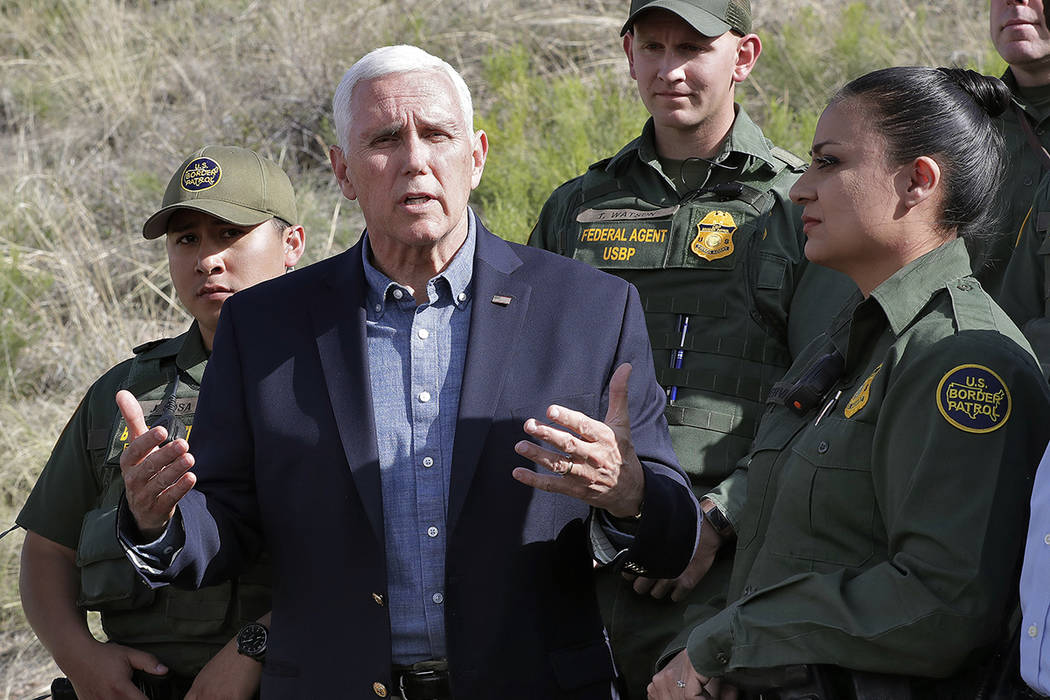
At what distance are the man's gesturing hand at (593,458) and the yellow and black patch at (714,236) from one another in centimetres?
123

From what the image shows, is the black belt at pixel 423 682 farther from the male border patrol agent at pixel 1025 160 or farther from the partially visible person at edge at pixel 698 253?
the male border patrol agent at pixel 1025 160

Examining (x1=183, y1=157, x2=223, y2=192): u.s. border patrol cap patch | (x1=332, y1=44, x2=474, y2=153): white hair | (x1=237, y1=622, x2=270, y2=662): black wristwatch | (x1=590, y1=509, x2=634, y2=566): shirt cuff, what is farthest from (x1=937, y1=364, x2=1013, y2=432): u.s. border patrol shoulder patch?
→ (x1=183, y1=157, x2=223, y2=192): u.s. border patrol cap patch

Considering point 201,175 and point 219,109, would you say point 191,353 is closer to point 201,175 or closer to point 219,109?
point 201,175

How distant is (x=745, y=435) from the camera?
3.44m

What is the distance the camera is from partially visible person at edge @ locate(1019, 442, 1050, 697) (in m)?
1.90

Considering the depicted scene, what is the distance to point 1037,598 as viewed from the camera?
1923mm

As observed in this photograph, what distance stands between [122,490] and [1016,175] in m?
3.02

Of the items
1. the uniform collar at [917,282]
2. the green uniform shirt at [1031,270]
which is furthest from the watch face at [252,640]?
the green uniform shirt at [1031,270]

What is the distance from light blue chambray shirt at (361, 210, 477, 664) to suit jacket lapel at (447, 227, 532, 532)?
0.05 meters

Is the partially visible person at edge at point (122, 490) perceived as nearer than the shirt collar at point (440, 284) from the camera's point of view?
No

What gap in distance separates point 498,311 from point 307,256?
4714mm

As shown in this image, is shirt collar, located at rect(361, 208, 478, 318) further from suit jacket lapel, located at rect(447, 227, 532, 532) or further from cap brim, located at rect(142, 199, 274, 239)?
cap brim, located at rect(142, 199, 274, 239)

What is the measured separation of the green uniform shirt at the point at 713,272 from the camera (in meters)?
3.44

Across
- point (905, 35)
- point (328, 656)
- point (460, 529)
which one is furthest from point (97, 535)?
point (905, 35)
